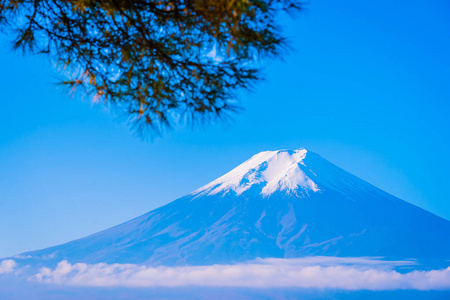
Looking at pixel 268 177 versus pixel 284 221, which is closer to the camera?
pixel 284 221

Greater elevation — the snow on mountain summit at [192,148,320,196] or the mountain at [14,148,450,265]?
the snow on mountain summit at [192,148,320,196]

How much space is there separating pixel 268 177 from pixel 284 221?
23.5ft

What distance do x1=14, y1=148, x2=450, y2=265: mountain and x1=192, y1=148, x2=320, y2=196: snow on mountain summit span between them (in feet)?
0.50

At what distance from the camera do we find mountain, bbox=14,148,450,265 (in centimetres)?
7156

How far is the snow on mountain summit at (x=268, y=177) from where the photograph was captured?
73.8 meters

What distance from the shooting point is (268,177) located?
7719 cm

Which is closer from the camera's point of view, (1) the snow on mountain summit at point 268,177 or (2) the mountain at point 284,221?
(2) the mountain at point 284,221

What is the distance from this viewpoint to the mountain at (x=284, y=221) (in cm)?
7156

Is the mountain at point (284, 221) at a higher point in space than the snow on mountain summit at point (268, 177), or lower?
lower

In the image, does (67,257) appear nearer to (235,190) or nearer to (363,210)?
(235,190)

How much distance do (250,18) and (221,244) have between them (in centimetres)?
7127

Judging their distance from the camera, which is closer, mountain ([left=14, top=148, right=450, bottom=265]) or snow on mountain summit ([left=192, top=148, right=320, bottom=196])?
mountain ([left=14, top=148, right=450, bottom=265])

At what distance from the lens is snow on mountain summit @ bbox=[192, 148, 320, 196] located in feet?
242

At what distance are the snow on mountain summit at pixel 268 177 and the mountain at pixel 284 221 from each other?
0.15 metres
